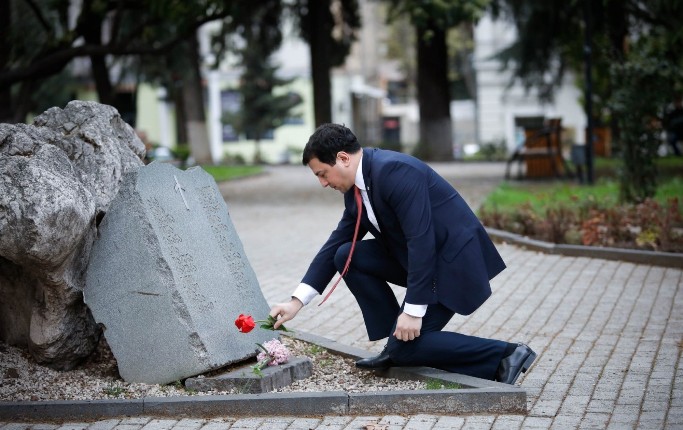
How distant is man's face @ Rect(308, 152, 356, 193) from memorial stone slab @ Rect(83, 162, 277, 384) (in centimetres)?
101

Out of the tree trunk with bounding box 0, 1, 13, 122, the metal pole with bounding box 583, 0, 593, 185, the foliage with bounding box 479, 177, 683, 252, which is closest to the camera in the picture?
the foliage with bounding box 479, 177, 683, 252

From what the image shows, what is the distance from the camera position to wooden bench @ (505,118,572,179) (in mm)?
23234

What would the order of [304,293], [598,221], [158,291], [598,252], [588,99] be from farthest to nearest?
1. [588,99]
2. [598,221]
3. [598,252]
4. [304,293]
5. [158,291]

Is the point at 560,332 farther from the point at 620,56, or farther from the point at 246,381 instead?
the point at 620,56

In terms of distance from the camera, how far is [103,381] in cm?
668

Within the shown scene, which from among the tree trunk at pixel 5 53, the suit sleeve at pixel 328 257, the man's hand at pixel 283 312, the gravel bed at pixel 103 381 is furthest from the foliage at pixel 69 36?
the man's hand at pixel 283 312

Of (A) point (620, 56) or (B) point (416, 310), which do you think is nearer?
(B) point (416, 310)

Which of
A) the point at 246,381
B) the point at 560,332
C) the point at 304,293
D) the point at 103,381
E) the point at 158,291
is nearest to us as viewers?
the point at 246,381

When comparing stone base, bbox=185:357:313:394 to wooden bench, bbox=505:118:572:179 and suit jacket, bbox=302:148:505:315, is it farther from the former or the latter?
wooden bench, bbox=505:118:572:179

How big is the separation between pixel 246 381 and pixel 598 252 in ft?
21.8

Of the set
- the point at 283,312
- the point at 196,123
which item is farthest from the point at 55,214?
the point at 196,123

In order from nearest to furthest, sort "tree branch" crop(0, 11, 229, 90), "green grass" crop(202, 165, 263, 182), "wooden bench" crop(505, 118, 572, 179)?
"tree branch" crop(0, 11, 229, 90)
"wooden bench" crop(505, 118, 572, 179)
"green grass" crop(202, 165, 263, 182)

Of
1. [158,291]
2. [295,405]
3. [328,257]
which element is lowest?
[295,405]

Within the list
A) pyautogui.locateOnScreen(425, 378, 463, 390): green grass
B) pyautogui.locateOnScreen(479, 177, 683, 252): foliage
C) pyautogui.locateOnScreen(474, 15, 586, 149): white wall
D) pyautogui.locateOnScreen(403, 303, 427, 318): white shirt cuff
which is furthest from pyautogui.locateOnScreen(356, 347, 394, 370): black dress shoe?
pyautogui.locateOnScreen(474, 15, 586, 149): white wall
